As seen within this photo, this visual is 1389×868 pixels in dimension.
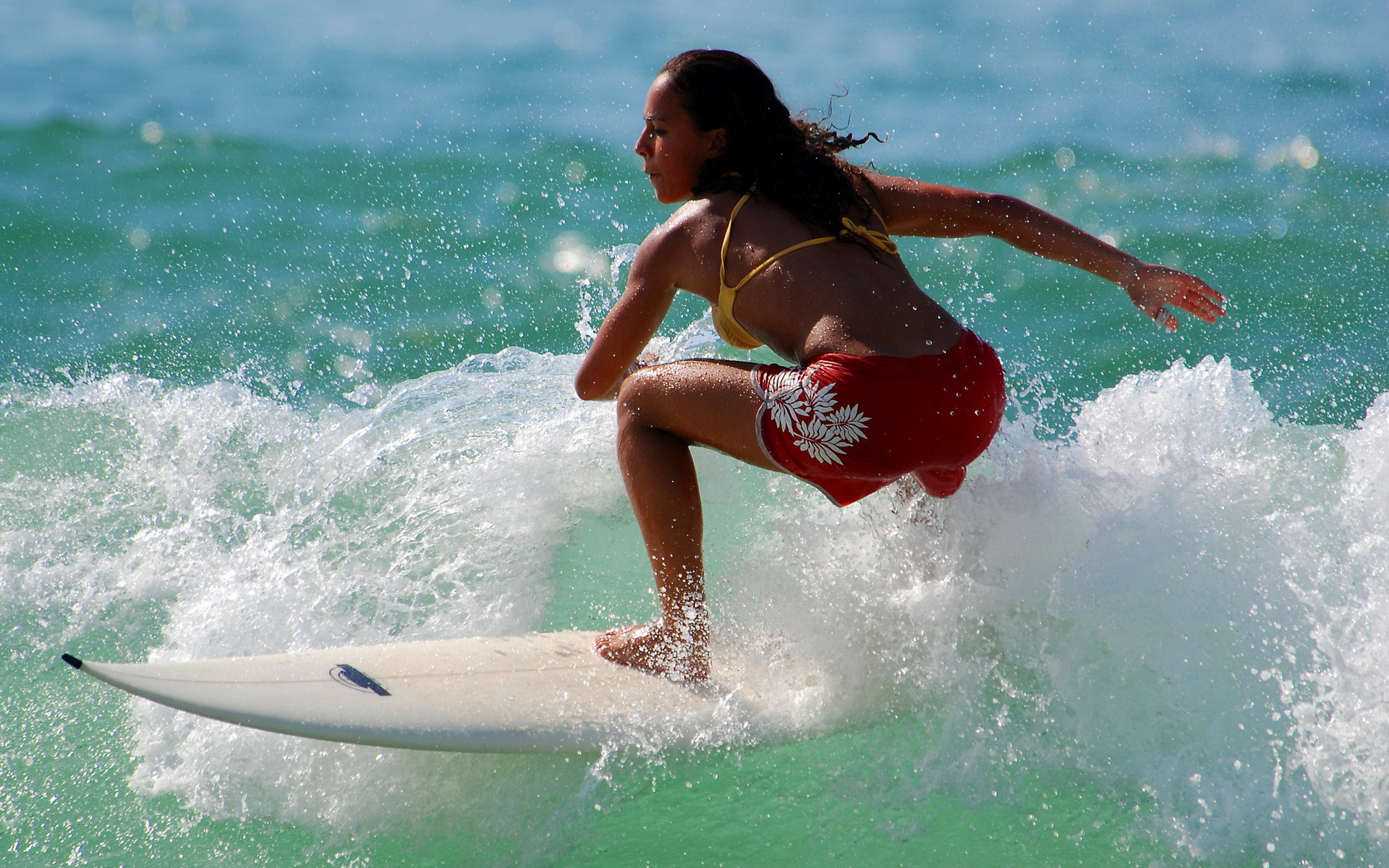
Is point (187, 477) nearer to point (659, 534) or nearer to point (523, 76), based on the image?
point (659, 534)

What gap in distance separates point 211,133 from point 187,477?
564 cm

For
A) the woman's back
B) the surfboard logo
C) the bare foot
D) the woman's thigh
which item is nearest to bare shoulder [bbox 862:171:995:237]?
the woman's back

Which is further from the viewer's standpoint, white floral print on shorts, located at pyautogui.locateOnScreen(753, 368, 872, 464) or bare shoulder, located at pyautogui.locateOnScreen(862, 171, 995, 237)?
bare shoulder, located at pyautogui.locateOnScreen(862, 171, 995, 237)

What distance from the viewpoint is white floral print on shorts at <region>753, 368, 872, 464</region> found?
246 cm

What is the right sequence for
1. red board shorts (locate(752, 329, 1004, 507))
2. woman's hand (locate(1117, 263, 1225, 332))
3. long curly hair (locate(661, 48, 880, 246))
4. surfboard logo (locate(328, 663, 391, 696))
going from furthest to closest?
1. woman's hand (locate(1117, 263, 1225, 332))
2. surfboard logo (locate(328, 663, 391, 696))
3. long curly hair (locate(661, 48, 880, 246))
4. red board shorts (locate(752, 329, 1004, 507))

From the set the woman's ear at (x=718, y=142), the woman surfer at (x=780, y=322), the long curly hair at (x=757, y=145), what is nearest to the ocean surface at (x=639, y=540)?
the woman surfer at (x=780, y=322)

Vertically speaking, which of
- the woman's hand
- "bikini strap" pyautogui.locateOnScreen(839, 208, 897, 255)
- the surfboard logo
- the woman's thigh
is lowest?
the surfboard logo

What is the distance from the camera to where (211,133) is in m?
8.60

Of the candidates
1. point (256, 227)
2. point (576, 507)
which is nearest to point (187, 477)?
point (576, 507)

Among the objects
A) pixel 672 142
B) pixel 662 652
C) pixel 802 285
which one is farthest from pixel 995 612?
pixel 672 142

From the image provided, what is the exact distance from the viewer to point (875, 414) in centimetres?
245

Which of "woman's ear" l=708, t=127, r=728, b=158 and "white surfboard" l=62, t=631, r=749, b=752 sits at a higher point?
"woman's ear" l=708, t=127, r=728, b=158

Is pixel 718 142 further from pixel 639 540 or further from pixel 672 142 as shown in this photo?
pixel 639 540

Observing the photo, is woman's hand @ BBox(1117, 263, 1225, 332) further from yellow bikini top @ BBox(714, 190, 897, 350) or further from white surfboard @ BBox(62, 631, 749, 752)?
white surfboard @ BBox(62, 631, 749, 752)
